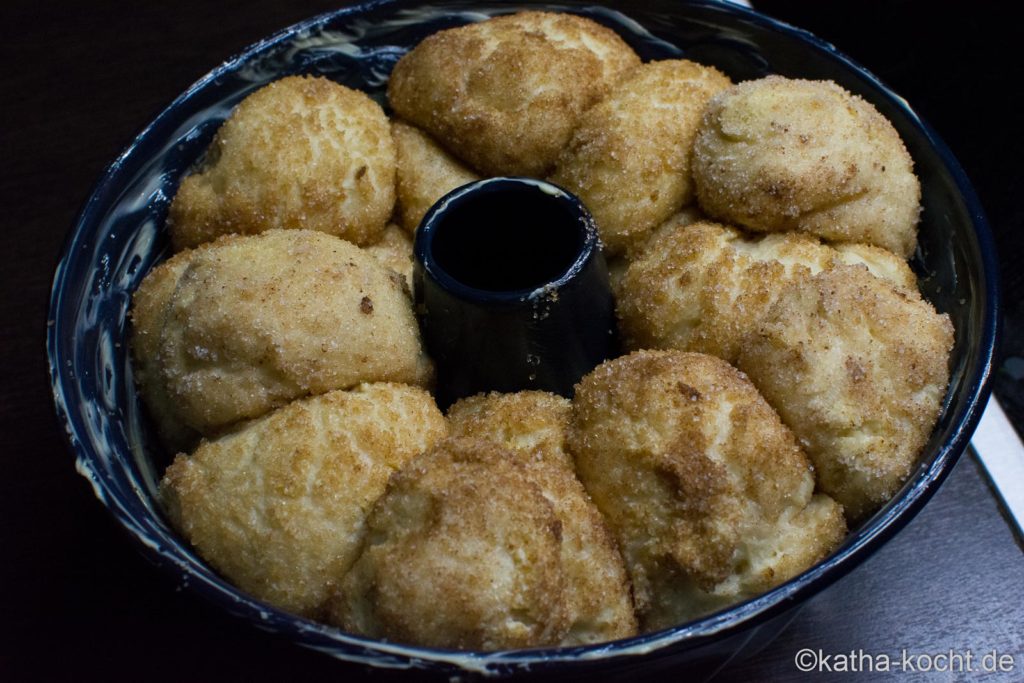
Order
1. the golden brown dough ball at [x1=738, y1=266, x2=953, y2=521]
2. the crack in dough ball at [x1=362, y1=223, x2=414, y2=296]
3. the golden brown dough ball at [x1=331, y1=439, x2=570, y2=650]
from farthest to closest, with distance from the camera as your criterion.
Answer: the crack in dough ball at [x1=362, y1=223, x2=414, y2=296]
the golden brown dough ball at [x1=738, y1=266, x2=953, y2=521]
the golden brown dough ball at [x1=331, y1=439, x2=570, y2=650]

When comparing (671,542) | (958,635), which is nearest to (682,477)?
(671,542)

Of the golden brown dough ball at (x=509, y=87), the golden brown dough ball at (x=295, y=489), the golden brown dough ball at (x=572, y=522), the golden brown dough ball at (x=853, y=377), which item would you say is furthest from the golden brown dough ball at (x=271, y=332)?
the golden brown dough ball at (x=853, y=377)

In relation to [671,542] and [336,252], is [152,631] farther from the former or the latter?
[671,542]

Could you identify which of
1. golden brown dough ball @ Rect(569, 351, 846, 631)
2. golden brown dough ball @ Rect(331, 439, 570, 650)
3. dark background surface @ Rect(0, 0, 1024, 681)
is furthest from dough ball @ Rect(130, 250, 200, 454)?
golden brown dough ball @ Rect(569, 351, 846, 631)

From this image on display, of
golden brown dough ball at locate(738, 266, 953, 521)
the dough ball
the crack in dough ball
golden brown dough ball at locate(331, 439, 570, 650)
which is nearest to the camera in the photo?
golden brown dough ball at locate(331, 439, 570, 650)

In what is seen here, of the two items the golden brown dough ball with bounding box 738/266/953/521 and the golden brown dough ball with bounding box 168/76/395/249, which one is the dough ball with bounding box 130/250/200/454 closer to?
the golden brown dough ball with bounding box 168/76/395/249

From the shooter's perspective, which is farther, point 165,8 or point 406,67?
point 165,8

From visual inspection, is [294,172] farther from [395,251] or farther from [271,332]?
[271,332]
